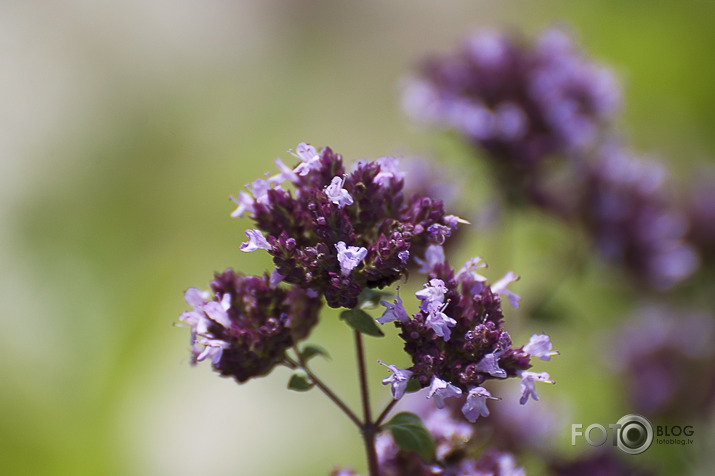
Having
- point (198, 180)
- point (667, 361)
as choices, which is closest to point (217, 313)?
point (667, 361)

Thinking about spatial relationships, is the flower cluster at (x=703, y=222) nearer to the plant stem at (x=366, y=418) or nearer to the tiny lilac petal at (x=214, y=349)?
the plant stem at (x=366, y=418)

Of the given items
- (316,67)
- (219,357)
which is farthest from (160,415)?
(316,67)

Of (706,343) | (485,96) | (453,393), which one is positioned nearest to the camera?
(453,393)

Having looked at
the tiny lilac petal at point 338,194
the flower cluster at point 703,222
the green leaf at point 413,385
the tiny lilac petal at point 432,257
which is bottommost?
the green leaf at point 413,385

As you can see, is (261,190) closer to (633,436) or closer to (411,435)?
(411,435)

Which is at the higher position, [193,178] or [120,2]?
[120,2]

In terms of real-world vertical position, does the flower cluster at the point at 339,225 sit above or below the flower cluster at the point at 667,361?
below

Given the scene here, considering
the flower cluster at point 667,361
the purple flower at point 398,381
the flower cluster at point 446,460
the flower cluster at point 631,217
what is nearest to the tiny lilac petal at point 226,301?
the purple flower at point 398,381

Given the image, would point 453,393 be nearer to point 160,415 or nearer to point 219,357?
point 219,357
